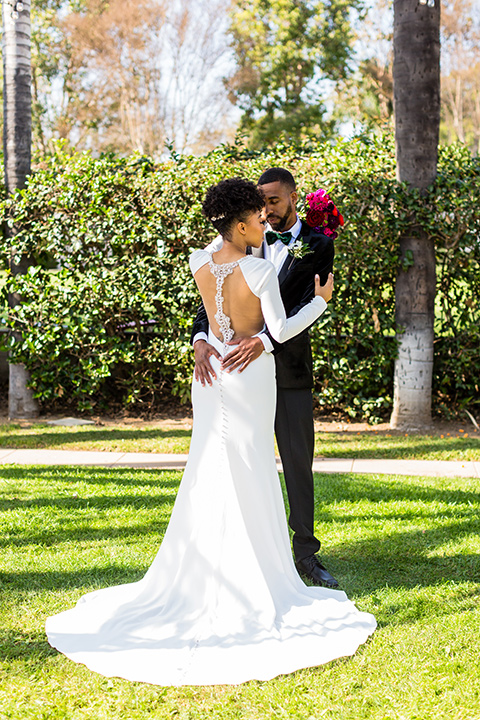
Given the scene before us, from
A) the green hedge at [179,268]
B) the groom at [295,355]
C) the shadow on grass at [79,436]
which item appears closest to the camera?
the groom at [295,355]

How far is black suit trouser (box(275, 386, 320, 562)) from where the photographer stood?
422 centimetres

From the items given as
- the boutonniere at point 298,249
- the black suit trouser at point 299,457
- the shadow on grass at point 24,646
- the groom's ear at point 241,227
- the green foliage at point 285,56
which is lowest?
the shadow on grass at point 24,646

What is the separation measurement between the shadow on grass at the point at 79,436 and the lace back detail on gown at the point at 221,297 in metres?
4.42

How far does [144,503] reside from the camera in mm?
5605

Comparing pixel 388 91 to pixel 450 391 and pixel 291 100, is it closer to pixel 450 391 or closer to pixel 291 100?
pixel 291 100

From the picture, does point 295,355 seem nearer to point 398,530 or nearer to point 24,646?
point 398,530

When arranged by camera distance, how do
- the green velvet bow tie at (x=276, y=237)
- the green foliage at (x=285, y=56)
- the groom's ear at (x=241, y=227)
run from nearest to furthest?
the groom's ear at (x=241, y=227) < the green velvet bow tie at (x=276, y=237) < the green foliage at (x=285, y=56)

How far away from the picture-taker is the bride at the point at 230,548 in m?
3.37

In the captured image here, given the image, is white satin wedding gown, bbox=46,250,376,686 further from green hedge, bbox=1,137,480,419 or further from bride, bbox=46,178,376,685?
green hedge, bbox=1,137,480,419

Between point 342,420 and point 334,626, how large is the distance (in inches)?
208

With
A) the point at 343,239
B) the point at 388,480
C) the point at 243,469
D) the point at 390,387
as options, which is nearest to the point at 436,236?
the point at 343,239

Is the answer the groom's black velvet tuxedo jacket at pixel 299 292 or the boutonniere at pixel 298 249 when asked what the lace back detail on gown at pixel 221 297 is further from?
the boutonniere at pixel 298 249

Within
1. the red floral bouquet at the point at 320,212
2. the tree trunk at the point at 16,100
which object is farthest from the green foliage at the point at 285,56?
the red floral bouquet at the point at 320,212

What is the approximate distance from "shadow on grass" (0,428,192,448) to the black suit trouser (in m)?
3.80
